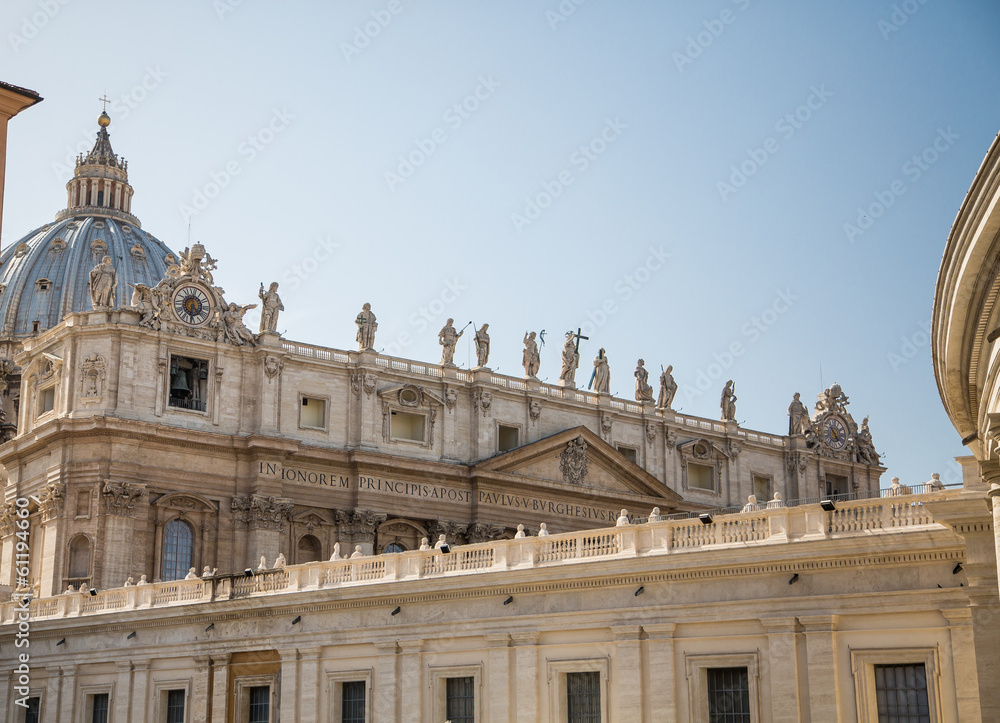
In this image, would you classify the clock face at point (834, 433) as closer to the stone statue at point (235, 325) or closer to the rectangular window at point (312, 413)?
the rectangular window at point (312, 413)

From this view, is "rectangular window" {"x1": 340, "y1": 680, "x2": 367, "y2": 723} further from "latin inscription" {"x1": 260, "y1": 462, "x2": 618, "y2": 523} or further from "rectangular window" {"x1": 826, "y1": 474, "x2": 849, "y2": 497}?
"rectangular window" {"x1": 826, "y1": 474, "x2": 849, "y2": 497}

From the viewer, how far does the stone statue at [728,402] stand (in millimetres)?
80500

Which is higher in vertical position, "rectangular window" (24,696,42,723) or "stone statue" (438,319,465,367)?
"stone statue" (438,319,465,367)

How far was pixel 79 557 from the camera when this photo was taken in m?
58.3

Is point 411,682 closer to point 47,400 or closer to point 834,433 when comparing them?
point 47,400

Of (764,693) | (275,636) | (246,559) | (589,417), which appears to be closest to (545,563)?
(764,693)

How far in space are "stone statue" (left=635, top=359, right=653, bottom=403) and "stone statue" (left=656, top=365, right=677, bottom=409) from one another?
2.50ft

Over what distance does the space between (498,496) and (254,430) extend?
517 inches

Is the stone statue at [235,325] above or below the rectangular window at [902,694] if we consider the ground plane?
above

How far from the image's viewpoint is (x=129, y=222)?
Result: 402ft

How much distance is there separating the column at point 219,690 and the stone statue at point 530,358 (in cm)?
3315

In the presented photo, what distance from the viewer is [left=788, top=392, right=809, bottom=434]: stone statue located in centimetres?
8388

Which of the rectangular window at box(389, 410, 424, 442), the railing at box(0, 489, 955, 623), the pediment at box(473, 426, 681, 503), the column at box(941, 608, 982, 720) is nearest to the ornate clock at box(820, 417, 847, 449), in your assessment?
the pediment at box(473, 426, 681, 503)

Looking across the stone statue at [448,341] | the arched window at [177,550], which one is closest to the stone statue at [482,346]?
the stone statue at [448,341]
